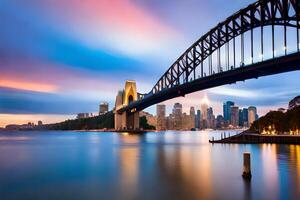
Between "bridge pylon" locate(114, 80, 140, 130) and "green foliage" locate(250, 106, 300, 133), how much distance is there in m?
46.2

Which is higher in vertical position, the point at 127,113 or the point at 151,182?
the point at 127,113

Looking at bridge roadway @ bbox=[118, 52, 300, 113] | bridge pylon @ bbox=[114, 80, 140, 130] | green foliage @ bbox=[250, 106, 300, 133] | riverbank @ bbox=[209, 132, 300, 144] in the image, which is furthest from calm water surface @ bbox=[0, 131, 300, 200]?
bridge pylon @ bbox=[114, 80, 140, 130]

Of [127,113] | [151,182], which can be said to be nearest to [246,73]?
[151,182]

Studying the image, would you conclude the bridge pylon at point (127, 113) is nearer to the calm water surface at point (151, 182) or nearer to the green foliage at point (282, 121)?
the green foliage at point (282, 121)

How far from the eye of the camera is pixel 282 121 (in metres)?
65.7

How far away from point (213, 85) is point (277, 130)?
23597 millimetres

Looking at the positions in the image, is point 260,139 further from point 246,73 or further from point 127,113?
point 127,113

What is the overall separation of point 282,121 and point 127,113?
57582mm

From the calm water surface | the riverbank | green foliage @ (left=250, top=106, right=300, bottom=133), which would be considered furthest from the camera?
green foliage @ (left=250, top=106, right=300, bottom=133)

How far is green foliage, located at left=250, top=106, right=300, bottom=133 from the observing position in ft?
198

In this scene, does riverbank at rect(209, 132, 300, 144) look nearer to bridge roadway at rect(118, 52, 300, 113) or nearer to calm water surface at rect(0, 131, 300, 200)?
bridge roadway at rect(118, 52, 300, 113)

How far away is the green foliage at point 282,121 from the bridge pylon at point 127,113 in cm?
4616

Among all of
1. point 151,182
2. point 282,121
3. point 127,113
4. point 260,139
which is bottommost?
point 151,182

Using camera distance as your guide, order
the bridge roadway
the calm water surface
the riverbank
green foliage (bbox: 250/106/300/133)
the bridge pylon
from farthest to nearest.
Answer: the bridge pylon → green foliage (bbox: 250/106/300/133) → the riverbank → the bridge roadway → the calm water surface
